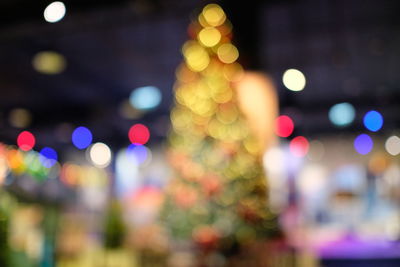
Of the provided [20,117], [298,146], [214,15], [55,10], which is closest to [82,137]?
[20,117]

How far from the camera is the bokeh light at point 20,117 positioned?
12.8m

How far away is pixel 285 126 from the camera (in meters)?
13.0

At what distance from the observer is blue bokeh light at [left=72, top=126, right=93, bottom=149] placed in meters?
16.0

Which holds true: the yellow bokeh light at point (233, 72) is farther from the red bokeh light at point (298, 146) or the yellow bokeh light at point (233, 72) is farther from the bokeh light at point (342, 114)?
the red bokeh light at point (298, 146)

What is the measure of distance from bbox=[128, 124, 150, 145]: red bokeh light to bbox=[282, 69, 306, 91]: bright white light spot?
6578 millimetres

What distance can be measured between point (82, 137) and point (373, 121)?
9.68 metres

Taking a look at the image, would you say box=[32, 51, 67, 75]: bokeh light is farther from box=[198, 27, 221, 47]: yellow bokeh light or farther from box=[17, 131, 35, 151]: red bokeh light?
box=[17, 131, 35, 151]: red bokeh light

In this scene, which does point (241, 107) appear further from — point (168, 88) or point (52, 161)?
point (52, 161)

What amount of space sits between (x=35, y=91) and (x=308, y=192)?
8.36m

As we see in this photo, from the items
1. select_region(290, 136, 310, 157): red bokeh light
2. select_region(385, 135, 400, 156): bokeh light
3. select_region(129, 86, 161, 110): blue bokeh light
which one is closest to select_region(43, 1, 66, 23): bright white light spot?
select_region(129, 86, 161, 110): blue bokeh light

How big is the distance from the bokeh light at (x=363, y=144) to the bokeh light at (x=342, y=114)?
1252 mm

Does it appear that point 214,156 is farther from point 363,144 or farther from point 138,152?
point 138,152

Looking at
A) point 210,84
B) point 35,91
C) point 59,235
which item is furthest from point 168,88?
point 59,235

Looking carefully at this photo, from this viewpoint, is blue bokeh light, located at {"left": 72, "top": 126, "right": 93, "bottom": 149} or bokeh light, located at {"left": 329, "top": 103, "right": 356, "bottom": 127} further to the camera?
blue bokeh light, located at {"left": 72, "top": 126, "right": 93, "bottom": 149}
